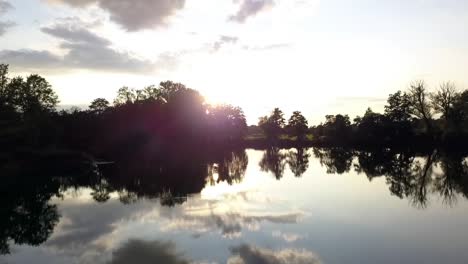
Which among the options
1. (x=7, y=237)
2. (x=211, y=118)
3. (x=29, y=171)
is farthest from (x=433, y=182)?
(x=211, y=118)

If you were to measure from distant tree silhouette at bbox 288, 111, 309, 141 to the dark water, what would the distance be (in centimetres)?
10968

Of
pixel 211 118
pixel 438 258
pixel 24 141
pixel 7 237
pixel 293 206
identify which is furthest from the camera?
pixel 211 118

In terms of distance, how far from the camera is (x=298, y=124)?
169250 mm

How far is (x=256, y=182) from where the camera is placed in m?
52.2

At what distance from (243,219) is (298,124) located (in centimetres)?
14256

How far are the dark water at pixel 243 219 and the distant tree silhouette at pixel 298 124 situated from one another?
360 ft

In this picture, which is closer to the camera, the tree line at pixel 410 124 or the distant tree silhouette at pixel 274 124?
the tree line at pixel 410 124

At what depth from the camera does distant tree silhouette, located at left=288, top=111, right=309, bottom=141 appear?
165812mm

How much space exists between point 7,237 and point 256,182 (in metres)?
31.2

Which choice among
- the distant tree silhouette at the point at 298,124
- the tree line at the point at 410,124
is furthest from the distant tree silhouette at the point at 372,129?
the distant tree silhouette at the point at 298,124

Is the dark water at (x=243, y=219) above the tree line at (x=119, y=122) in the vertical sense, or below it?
below

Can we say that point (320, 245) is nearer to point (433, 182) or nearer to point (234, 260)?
point (234, 260)

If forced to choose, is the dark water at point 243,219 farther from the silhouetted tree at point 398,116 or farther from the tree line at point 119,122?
the silhouetted tree at point 398,116

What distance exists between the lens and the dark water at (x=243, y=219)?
2106 cm
